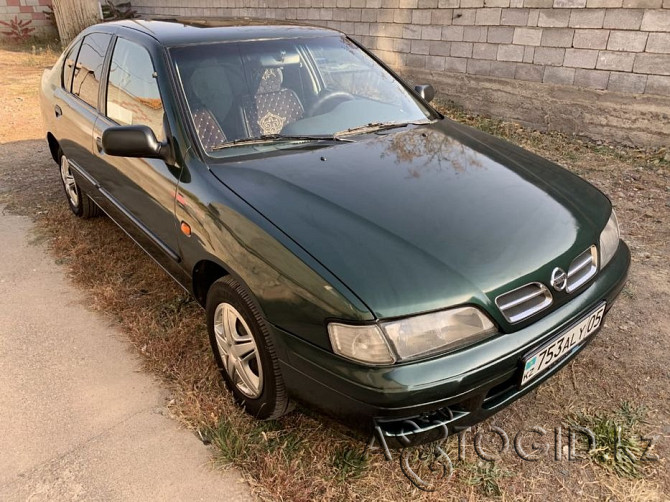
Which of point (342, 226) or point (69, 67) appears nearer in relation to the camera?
point (342, 226)

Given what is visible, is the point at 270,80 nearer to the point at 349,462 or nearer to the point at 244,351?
the point at 244,351

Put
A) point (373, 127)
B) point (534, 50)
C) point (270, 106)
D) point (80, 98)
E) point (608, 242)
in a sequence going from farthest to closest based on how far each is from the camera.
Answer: point (534, 50) → point (80, 98) → point (373, 127) → point (270, 106) → point (608, 242)

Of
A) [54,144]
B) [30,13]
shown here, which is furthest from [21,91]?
[30,13]

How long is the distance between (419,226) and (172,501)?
1.35 metres

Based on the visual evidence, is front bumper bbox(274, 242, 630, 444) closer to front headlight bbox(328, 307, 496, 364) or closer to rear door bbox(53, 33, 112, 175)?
front headlight bbox(328, 307, 496, 364)

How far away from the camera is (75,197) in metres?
4.17

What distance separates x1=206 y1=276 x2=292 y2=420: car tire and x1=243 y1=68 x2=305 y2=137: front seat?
829 millimetres

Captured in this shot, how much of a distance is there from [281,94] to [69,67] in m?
2.10

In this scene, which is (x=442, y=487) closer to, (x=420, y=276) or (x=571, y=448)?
(x=571, y=448)

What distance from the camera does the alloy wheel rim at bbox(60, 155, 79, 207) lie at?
4.13 m

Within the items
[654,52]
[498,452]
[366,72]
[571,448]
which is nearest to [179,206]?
[366,72]

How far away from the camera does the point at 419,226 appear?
189 cm

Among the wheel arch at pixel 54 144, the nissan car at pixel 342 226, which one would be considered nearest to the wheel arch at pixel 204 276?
the nissan car at pixel 342 226

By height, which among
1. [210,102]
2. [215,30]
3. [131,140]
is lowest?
[131,140]
